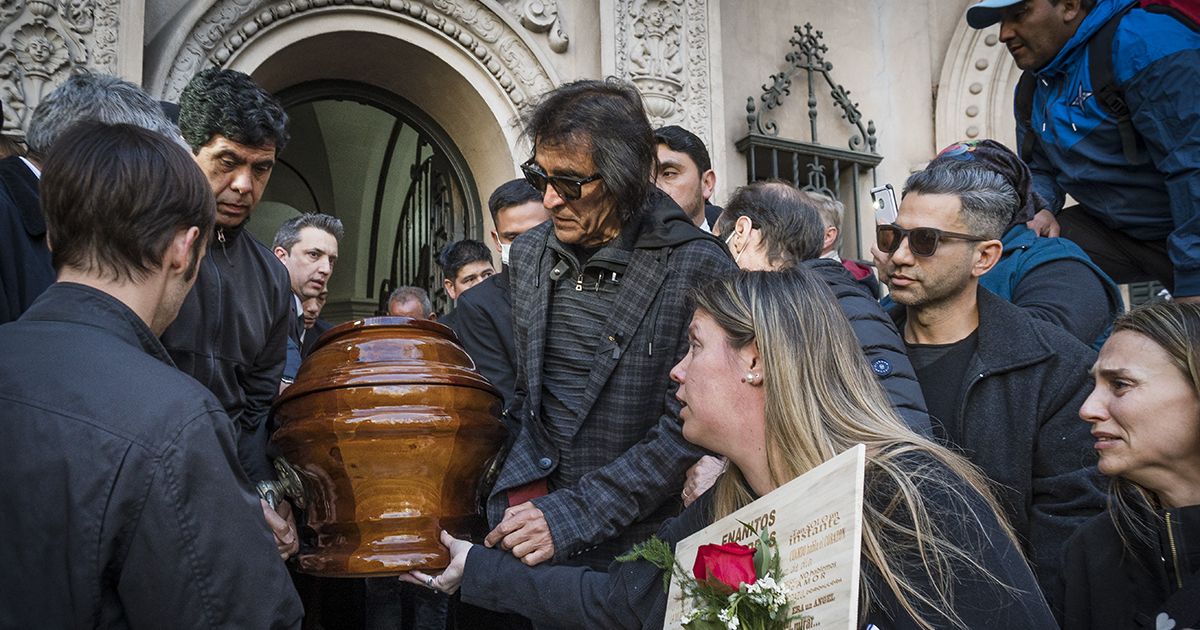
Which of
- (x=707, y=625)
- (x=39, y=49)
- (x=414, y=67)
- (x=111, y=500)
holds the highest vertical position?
(x=414, y=67)

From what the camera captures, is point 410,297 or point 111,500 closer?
point 111,500

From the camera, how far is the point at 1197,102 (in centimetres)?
327

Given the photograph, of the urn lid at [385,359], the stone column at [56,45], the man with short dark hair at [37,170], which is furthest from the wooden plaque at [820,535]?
the stone column at [56,45]

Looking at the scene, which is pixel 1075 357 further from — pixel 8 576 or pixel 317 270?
pixel 317 270

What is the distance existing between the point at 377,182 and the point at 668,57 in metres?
6.99

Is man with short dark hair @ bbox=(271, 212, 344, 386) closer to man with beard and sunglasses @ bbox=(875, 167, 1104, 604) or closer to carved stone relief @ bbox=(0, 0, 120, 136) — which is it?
carved stone relief @ bbox=(0, 0, 120, 136)

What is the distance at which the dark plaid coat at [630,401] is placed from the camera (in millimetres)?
2557

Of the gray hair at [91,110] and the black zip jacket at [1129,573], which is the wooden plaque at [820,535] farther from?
the gray hair at [91,110]

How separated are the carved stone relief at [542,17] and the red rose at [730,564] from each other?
4807mm

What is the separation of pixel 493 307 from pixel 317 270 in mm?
1980

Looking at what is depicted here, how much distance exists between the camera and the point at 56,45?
189 inches

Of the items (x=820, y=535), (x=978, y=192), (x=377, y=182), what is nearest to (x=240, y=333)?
(x=820, y=535)

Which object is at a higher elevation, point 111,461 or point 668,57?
point 668,57

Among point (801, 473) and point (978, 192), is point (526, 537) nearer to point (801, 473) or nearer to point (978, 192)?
point (801, 473)
